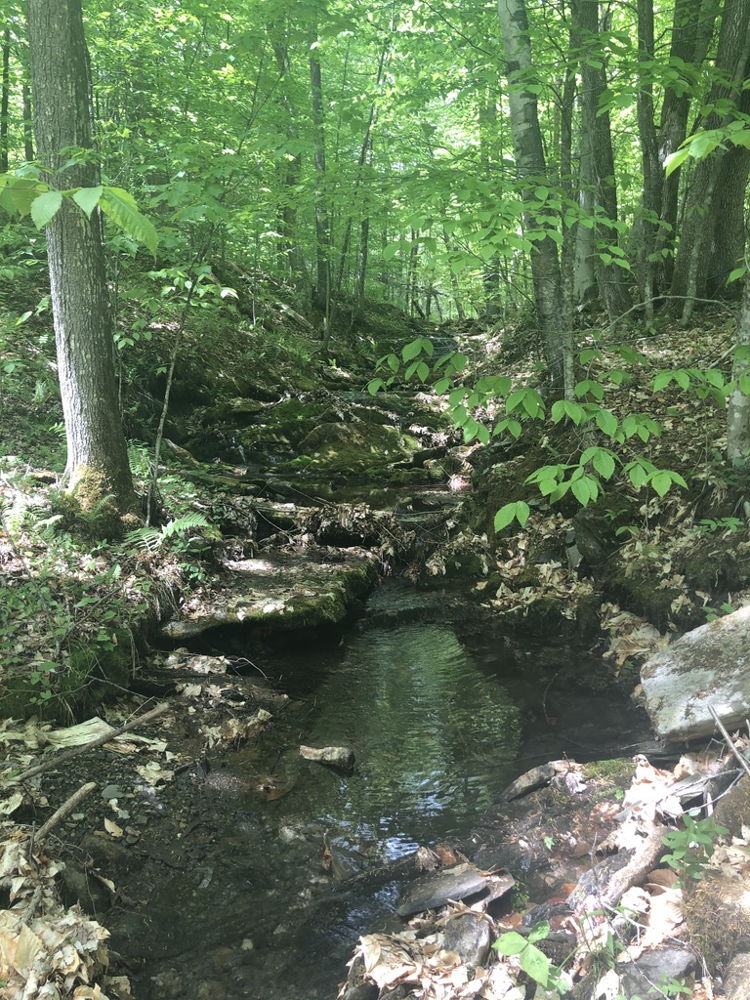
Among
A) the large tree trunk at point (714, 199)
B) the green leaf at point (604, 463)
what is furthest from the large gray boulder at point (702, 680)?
the large tree trunk at point (714, 199)

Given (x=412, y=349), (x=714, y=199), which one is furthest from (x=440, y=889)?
(x=714, y=199)

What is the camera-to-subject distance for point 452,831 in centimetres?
380

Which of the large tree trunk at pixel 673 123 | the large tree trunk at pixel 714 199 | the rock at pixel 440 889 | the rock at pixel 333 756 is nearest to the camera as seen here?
the rock at pixel 440 889

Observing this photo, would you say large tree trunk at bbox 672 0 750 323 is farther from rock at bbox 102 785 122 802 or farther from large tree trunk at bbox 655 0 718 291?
rock at bbox 102 785 122 802

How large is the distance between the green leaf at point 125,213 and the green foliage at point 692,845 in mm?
3259

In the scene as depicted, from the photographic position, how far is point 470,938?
9.14 feet

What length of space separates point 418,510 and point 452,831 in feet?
18.8

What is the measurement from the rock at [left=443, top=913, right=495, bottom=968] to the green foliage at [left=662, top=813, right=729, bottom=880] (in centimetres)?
91

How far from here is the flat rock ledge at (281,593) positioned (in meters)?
5.95

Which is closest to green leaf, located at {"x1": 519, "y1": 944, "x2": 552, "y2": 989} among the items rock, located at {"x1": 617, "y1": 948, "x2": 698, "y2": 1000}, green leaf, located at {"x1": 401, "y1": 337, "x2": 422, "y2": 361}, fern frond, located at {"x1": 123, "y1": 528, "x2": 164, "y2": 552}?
rock, located at {"x1": 617, "y1": 948, "x2": 698, "y2": 1000}

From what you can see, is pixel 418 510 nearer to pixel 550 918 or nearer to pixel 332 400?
pixel 332 400

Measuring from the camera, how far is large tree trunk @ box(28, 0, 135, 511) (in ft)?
17.1

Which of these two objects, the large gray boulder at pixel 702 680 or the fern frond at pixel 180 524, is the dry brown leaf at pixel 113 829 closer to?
the fern frond at pixel 180 524

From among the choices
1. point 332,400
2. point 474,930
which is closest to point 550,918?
point 474,930
